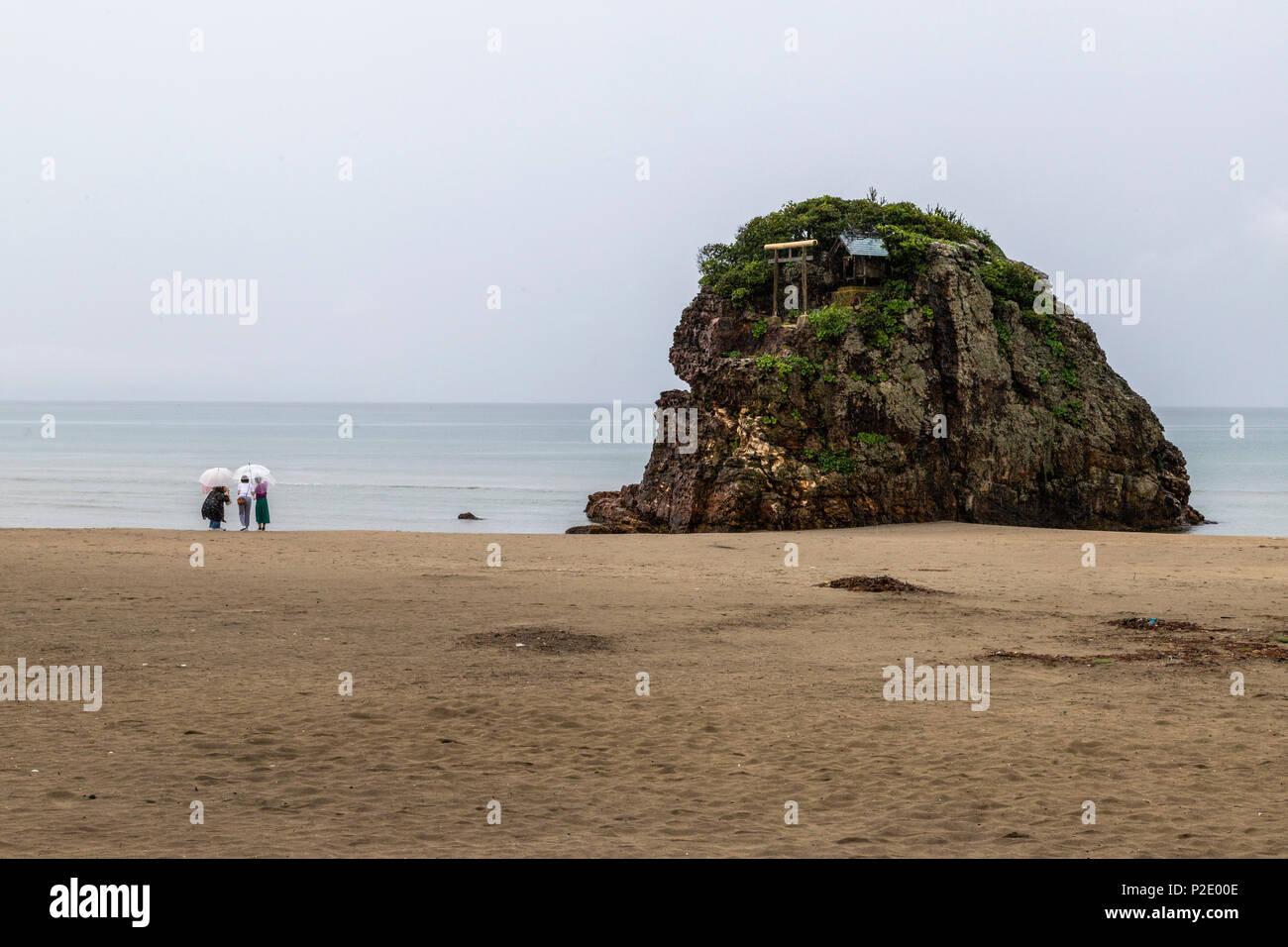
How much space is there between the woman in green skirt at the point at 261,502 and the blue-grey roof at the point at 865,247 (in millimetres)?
19204

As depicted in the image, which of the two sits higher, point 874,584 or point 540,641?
point 874,584

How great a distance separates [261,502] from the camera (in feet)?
96.9

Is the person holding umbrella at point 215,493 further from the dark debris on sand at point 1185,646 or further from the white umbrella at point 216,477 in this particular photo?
the dark debris on sand at point 1185,646

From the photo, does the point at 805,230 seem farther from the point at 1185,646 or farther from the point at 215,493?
the point at 1185,646

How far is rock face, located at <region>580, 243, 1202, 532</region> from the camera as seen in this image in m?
32.6

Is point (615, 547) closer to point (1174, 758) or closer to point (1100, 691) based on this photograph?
point (1100, 691)

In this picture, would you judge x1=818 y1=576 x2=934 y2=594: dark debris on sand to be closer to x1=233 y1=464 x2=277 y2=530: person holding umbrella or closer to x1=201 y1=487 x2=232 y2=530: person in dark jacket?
x1=233 y1=464 x2=277 y2=530: person holding umbrella

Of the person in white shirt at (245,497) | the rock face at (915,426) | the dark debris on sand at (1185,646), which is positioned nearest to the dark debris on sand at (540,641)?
the dark debris on sand at (1185,646)

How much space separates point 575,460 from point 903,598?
224 feet

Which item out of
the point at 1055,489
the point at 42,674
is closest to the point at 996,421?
the point at 1055,489

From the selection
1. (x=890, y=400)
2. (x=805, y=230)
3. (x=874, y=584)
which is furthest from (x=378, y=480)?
(x=874, y=584)

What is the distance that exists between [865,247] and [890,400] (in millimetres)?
5300

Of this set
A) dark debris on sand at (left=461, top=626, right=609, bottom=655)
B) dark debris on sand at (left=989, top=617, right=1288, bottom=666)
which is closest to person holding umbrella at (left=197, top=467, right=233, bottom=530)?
dark debris on sand at (left=461, top=626, right=609, bottom=655)

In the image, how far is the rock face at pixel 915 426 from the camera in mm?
32562
